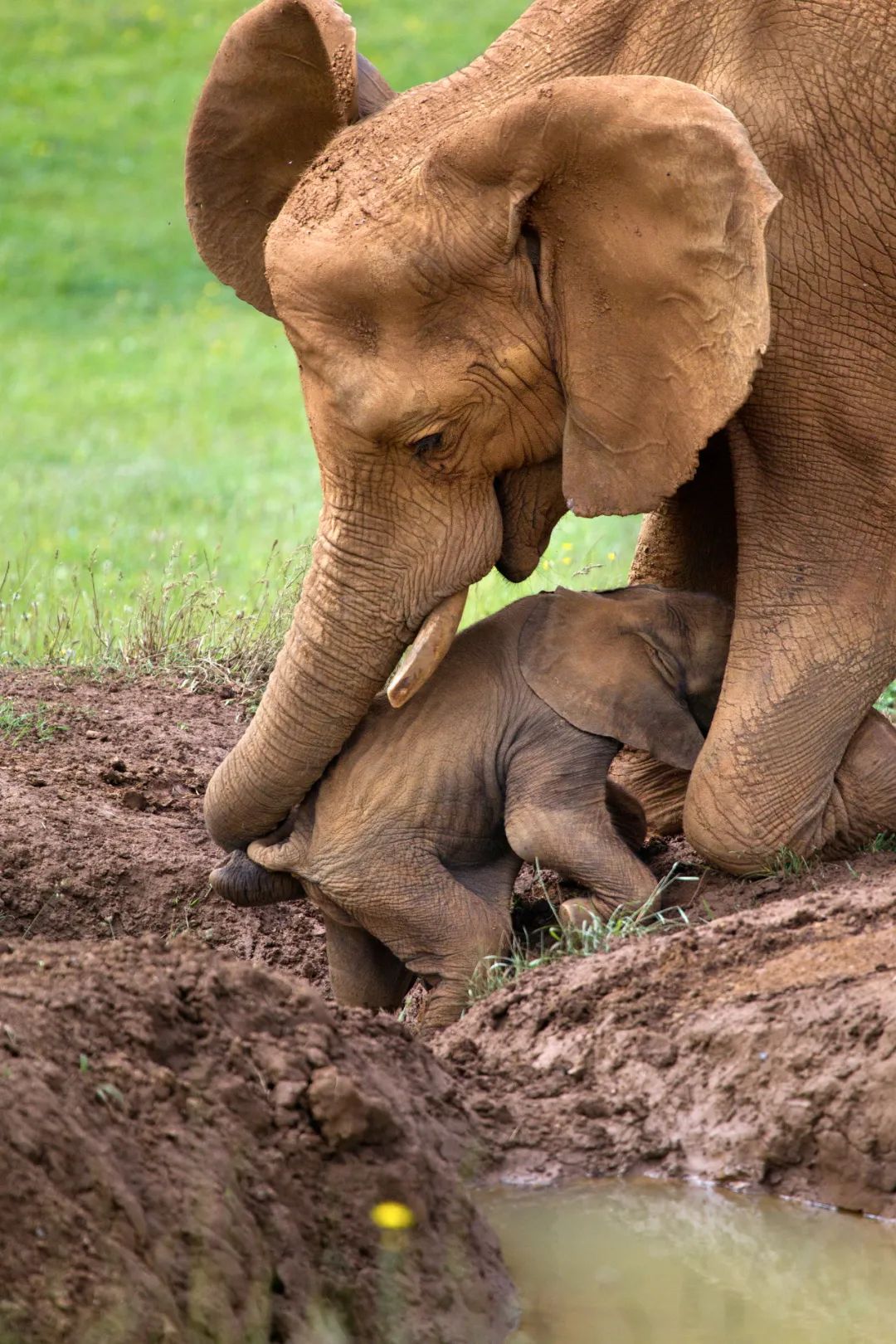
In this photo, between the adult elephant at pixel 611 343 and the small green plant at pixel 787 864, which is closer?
the adult elephant at pixel 611 343

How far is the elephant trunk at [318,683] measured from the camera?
19.4 feet

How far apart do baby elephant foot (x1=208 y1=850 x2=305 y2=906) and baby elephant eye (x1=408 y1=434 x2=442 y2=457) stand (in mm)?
1388

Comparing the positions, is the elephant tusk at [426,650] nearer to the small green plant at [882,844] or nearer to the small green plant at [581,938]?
the small green plant at [581,938]

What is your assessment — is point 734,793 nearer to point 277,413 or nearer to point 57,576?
point 57,576

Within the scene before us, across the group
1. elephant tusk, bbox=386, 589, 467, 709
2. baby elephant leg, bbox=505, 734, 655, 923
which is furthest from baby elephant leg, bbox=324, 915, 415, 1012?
elephant tusk, bbox=386, 589, 467, 709

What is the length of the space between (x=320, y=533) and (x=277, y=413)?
15138 millimetres

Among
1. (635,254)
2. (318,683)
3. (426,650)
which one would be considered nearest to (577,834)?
(426,650)

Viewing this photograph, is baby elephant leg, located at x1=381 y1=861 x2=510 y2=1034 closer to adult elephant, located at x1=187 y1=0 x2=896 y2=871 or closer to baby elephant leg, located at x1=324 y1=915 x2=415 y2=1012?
baby elephant leg, located at x1=324 y1=915 x2=415 y2=1012

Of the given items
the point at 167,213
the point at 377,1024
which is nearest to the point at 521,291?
the point at 377,1024

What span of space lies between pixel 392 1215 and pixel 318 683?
7.47 feet

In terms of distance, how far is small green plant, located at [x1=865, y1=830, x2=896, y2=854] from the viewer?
6.27 meters

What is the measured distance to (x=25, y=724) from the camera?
306 inches

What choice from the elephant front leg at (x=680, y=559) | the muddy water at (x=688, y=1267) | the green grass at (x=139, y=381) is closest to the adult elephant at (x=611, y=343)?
the elephant front leg at (x=680, y=559)

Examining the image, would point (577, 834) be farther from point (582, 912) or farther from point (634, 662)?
point (634, 662)
